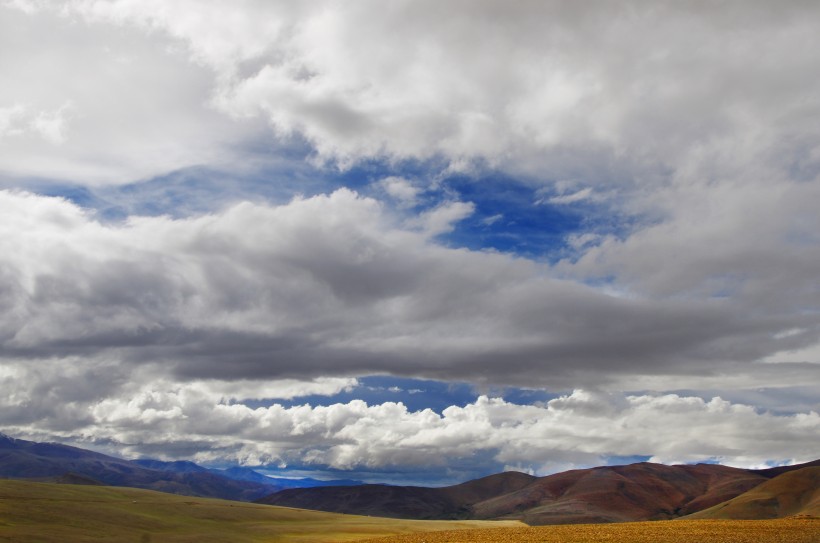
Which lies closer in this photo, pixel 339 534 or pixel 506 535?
pixel 506 535

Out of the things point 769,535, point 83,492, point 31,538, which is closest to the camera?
point 769,535

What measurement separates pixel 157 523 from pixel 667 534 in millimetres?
100175

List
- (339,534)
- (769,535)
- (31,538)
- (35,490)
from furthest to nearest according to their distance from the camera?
1. (35,490)
2. (339,534)
3. (31,538)
4. (769,535)

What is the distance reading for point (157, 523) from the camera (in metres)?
136

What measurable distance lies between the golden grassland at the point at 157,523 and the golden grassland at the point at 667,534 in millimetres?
43431

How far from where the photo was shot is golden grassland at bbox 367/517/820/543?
239 feet

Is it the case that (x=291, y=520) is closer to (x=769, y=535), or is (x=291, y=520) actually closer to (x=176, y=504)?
(x=176, y=504)

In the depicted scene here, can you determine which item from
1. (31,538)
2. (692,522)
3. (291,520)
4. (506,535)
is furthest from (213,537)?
(692,522)

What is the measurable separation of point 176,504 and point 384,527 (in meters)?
63.9

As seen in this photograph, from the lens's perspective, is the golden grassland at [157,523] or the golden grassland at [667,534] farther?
the golden grassland at [157,523]

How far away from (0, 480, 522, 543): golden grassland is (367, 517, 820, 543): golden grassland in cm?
4343

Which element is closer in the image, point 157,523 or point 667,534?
point 667,534

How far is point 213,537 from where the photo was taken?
125938mm

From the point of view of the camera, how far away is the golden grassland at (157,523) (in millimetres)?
108994
